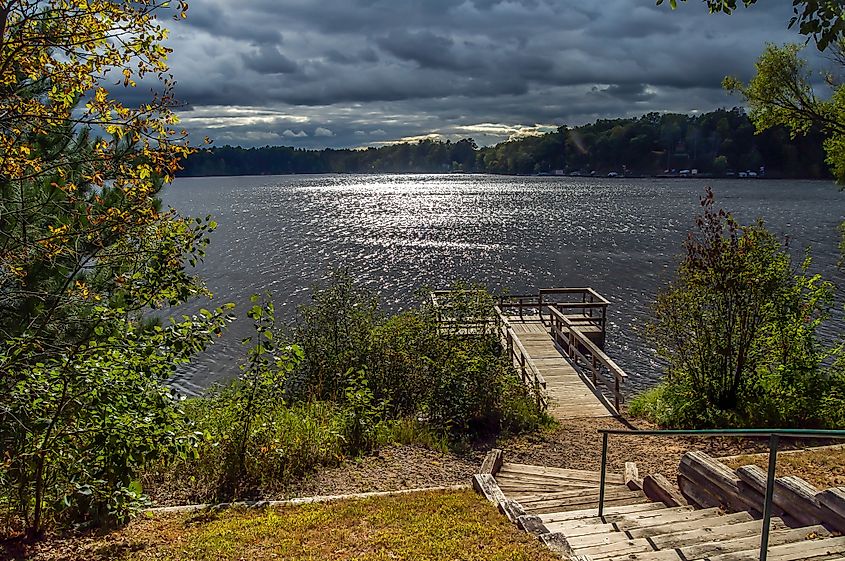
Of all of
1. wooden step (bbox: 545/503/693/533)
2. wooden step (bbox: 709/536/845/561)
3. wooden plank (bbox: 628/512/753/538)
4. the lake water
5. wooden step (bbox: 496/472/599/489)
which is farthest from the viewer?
the lake water

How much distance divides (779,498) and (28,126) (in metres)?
6.76

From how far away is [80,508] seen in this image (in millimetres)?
5469

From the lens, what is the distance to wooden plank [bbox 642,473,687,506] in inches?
252

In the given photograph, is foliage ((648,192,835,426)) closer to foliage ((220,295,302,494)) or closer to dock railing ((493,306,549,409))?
dock railing ((493,306,549,409))

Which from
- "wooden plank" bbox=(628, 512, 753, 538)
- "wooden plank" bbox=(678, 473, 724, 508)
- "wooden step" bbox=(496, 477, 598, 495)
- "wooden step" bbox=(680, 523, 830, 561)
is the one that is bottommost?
"wooden step" bbox=(496, 477, 598, 495)

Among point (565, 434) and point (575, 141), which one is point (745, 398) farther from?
point (575, 141)

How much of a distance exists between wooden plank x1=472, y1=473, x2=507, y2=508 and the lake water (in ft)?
27.0

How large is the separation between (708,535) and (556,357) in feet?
42.3

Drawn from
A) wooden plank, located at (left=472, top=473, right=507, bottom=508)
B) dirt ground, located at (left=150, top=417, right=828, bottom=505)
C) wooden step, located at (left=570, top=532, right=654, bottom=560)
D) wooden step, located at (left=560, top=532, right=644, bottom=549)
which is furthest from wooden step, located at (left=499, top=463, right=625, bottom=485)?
wooden step, located at (left=570, top=532, right=654, bottom=560)

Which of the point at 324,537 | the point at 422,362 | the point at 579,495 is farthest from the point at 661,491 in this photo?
the point at 422,362

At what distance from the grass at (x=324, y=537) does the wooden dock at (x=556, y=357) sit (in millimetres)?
5825

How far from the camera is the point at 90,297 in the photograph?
5301 millimetres

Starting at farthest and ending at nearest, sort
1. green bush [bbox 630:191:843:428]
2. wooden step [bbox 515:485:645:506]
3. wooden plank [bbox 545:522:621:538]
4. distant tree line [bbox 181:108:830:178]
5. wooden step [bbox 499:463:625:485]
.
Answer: distant tree line [bbox 181:108:830:178] < green bush [bbox 630:191:843:428] < wooden step [bbox 499:463:625:485] < wooden step [bbox 515:485:645:506] < wooden plank [bbox 545:522:621:538]

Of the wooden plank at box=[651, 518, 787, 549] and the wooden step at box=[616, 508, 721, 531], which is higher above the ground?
the wooden plank at box=[651, 518, 787, 549]
